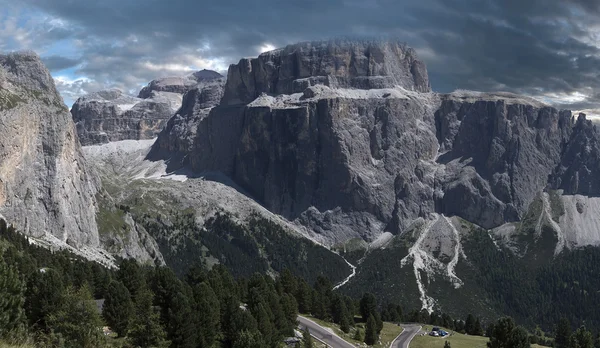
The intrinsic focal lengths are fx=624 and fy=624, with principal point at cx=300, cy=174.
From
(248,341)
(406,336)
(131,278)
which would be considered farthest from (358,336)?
(248,341)

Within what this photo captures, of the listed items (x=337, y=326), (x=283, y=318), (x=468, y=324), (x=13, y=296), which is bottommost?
(x=468, y=324)

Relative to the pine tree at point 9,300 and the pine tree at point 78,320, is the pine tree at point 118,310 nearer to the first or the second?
the pine tree at point 78,320

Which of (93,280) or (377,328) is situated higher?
(93,280)

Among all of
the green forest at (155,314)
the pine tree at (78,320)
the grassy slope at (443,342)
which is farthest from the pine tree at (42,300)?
the grassy slope at (443,342)

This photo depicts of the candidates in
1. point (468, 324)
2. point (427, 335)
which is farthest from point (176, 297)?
point (468, 324)

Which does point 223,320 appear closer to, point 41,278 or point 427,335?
point 41,278

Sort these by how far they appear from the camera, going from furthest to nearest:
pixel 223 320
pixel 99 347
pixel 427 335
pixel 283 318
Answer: pixel 427 335, pixel 283 318, pixel 223 320, pixel 99 347

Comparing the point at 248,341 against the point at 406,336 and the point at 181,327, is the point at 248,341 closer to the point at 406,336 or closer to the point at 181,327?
the point at 181,327
